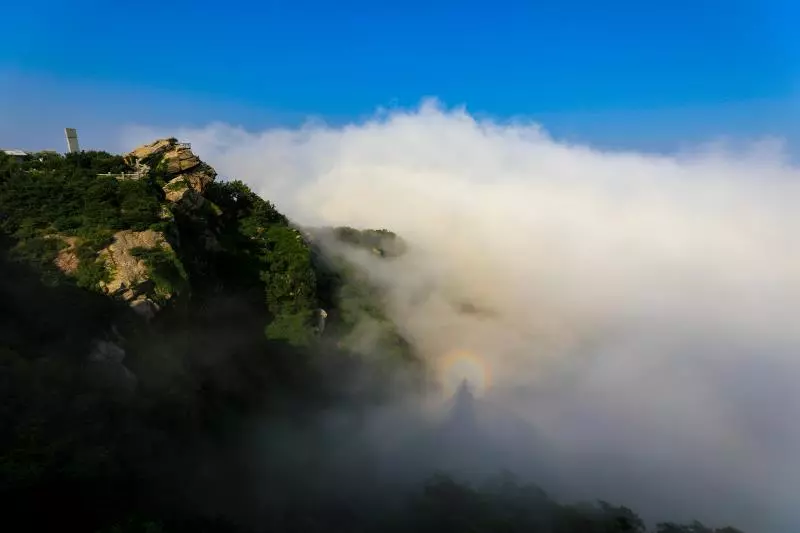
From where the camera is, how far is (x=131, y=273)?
3130cm

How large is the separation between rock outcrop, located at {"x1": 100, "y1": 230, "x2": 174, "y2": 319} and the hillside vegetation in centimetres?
10

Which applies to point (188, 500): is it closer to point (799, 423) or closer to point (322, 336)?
point (322, 336)

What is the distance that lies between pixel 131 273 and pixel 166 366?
6.68 metres

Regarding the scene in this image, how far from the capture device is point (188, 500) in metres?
21.8

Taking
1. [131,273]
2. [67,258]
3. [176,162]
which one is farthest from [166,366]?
[176,162]

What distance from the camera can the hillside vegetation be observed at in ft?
61.0

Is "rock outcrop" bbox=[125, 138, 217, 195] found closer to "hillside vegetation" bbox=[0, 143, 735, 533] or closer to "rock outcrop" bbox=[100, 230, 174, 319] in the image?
"hillside vegetation" bbox=[0, 143, 735, 533]

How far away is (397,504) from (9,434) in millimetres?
22031

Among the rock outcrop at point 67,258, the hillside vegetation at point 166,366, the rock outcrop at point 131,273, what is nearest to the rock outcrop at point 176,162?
the hillside vegetation at point 166,366

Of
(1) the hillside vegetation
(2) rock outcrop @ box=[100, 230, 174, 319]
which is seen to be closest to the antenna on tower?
(1) the hillside vegetation

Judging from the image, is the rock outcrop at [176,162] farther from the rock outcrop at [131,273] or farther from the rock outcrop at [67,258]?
the rock outcrop at [67,258]

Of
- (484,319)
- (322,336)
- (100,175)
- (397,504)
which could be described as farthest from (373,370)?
(484,319)

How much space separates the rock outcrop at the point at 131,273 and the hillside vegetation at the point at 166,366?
10 cm

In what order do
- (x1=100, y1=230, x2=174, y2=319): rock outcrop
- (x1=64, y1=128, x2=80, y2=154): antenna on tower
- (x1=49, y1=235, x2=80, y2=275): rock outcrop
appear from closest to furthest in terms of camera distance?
(x1=49, y1=235, x2=80, y2=275): rock outcrop < (x1=100, y1=230, x2=174, y2=319): rock outcrop < (x1=64, y1=128, x2=80, y2=154): antenna on tower
